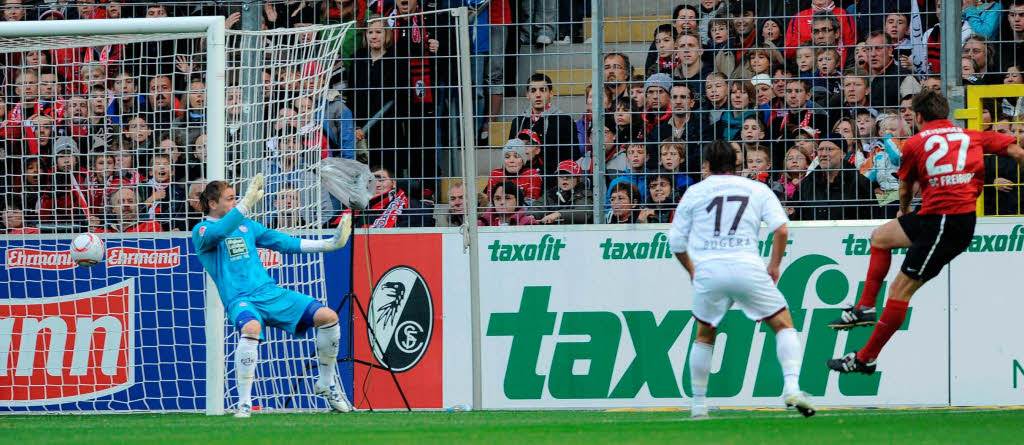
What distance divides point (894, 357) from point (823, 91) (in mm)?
2289

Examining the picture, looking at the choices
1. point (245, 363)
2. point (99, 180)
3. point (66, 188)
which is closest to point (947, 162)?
point (245, 363)

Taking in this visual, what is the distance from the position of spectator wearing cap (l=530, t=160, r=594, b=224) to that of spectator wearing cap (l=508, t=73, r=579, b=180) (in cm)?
11

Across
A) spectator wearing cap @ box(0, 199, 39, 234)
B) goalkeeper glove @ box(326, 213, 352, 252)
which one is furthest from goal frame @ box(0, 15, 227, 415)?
spectator wearing cap @ box(0, 199, 39, 234)

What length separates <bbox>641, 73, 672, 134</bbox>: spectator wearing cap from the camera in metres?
11.0

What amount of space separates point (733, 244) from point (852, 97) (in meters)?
3.40

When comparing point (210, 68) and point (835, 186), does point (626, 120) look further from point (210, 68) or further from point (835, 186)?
point (210, 68)

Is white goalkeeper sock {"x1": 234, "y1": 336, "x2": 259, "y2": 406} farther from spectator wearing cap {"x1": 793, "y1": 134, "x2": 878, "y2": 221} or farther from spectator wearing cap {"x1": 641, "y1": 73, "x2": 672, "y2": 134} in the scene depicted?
spectator wearing cap {"x1": 793, "y1": 134, "x2": 878, "y2": 221}

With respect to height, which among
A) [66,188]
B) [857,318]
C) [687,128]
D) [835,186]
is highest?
[687,128]

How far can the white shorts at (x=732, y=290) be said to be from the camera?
25.9 ft

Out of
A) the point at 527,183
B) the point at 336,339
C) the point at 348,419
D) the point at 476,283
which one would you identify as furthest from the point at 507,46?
the point at 348,419

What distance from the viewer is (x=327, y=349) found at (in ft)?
33.7

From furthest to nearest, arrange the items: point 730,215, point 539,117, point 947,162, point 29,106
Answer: point 29,106, point 539,117, point 947,162, point 730,215

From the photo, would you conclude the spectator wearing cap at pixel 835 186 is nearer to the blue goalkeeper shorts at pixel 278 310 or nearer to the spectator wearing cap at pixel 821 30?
the spectator wearing cap at pixel 821 30

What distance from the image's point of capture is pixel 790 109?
10859 mm
